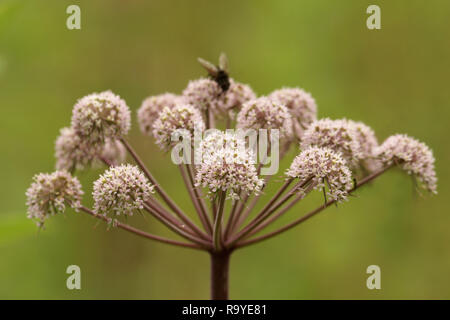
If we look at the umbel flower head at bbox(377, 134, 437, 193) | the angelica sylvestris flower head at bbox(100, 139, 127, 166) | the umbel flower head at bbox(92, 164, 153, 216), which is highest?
the angelica sylvestris flower head at bbox(100, 139, 127, 166)

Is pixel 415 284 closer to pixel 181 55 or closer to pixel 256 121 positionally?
pixel 256 121

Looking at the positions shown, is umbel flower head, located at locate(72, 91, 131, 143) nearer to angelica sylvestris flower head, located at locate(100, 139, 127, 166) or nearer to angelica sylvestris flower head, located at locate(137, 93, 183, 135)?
angelica sylvestris flower head, located at locate(100, 139, 127, 166)

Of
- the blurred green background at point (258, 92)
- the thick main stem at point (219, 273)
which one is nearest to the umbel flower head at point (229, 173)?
the thick main stem at point (219, 273)

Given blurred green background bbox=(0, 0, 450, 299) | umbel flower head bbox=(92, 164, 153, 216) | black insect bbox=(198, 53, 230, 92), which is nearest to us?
umbel flower head bbox=(92, 164, 153, 216)

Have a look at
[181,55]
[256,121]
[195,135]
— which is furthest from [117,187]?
[181,55]

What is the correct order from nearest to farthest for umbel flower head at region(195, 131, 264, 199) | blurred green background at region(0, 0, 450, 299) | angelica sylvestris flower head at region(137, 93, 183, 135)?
umbel flower head at region(195, 131, 264, 199) → angelica sylvestris flower head at region(137, 93, 183, 135) → blurred green background at region(0, 0, 450, 299)

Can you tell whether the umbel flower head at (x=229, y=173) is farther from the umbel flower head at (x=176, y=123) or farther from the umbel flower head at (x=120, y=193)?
the umbel flower head at (x=176, y=123)

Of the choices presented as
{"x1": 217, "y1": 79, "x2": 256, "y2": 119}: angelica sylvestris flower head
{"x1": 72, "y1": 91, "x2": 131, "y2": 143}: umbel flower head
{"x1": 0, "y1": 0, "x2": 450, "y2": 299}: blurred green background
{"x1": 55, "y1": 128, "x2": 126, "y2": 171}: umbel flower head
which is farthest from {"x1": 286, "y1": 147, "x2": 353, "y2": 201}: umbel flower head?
{"x1": 0, "y1": 0, "x2": 450, "y2": 299}: blurred green background

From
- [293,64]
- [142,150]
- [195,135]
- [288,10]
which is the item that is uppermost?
[288,10]
